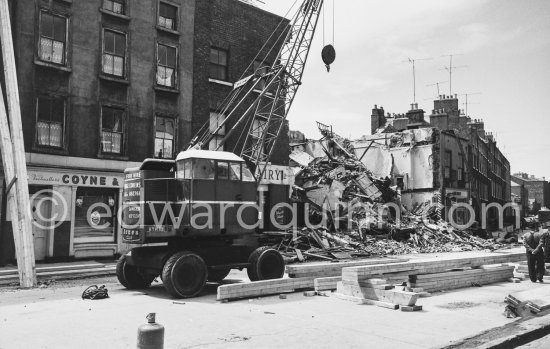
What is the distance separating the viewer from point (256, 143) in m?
23.8

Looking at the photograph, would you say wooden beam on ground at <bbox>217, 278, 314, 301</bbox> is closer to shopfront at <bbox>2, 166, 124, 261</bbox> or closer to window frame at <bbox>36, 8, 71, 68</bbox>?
shopfront at <bbox>2, 166, 124, 261</bbox>

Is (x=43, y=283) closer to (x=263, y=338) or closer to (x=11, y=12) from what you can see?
(x=263, y=338)

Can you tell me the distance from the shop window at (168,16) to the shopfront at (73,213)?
7022mm

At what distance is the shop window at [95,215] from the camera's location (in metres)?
17.6

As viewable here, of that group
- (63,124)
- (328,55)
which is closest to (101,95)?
(63,124)

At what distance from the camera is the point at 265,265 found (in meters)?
12.2

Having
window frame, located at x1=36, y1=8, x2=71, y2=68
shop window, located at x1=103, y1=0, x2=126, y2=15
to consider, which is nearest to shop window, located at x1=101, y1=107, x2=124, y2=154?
window frame, located at x1=36, y1=8, x2=71, y2=68

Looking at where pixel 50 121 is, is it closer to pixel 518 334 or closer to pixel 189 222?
pixel 189 222

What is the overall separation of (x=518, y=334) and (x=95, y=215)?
594 inches

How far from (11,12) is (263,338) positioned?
14999 mm

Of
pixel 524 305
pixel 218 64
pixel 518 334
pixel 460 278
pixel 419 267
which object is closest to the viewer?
pixel 518 334

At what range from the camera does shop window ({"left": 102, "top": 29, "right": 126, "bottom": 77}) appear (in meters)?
18.7

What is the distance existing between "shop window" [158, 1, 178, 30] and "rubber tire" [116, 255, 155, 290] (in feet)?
39.5

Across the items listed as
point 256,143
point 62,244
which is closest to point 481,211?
point 256,143
